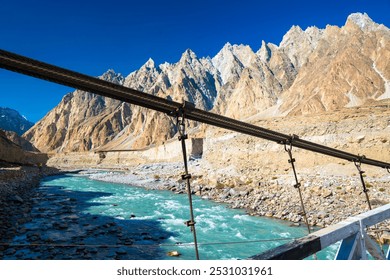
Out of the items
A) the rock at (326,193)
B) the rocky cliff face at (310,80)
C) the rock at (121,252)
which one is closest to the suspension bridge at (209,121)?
the rock at (121,252)

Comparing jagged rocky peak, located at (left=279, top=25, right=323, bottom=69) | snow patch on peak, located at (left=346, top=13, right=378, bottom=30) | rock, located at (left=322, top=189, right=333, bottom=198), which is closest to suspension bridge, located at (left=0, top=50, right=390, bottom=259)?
rock, located at (left=322, top=189, right=333, bottom=198)

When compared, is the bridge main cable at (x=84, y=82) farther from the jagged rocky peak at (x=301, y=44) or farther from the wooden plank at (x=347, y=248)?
the jagged rocky peak at (x=301, y=44)

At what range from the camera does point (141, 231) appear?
19.8 metres

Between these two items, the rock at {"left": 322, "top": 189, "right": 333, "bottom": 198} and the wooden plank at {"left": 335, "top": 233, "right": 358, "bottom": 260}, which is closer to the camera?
the wooden plank at {"left": 335, "top": 233, "right": 358, "bottom": 260}

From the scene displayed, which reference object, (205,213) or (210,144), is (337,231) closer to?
(205,213)

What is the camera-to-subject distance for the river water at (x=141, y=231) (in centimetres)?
1516

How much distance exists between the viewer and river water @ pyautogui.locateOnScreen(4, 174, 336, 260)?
49.8 feet

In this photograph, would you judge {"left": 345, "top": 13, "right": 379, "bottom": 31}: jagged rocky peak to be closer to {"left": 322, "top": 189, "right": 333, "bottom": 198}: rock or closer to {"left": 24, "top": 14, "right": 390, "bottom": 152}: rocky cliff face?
{"left": 24, "top": 14, "right": 390, "bottom": 152}: rocky cliff face

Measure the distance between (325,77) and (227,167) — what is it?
74.2m

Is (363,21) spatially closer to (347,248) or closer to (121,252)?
(121,252)

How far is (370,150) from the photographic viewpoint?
30.4 m
